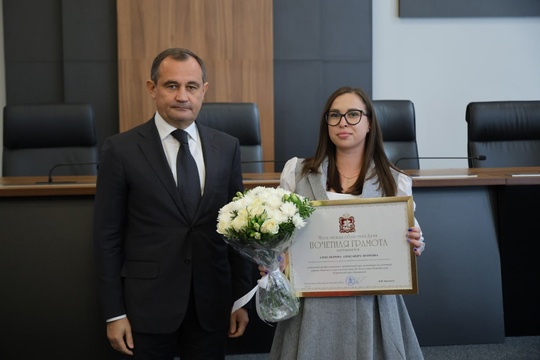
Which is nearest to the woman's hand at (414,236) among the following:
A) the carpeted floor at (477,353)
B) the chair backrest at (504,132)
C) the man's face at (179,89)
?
the man's face at (179,89)

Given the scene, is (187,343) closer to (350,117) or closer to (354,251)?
(354,251)

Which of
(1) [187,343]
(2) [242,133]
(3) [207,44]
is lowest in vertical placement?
(1) [187,343]

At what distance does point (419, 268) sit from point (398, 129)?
1541mm

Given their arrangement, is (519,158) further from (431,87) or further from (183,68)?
(183,68)

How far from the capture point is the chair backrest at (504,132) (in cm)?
396

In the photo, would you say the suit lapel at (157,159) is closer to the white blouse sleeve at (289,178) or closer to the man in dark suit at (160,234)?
the man in dark suit at (160,234)

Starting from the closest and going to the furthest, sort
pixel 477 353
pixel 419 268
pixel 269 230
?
pixel 269 230 < pixel 419 268 < pixel 477 353

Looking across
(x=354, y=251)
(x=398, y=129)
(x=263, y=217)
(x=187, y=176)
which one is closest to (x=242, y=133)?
(x=398, y=129)

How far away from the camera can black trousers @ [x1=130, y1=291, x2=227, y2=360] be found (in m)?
1.80

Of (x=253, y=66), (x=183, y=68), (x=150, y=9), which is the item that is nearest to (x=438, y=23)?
(x=253, y=66)

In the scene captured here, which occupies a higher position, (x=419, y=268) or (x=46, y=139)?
(x=46, y=139)

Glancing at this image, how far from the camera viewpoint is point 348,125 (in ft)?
5.94

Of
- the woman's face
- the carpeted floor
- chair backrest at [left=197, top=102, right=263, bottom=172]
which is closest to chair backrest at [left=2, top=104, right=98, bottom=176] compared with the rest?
chair backrest at [left=197, top=102, right=263, bottom=172]

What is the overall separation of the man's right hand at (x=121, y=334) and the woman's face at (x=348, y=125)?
0.83 meters
